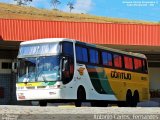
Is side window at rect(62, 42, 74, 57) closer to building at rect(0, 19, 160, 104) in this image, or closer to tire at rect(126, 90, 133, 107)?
tire at rect(126, 90, 133, 107)

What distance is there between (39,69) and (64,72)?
3.29 feet

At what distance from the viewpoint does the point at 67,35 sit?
99.2 ft

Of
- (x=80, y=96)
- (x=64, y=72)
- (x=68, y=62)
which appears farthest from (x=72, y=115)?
(x=80, y=96)

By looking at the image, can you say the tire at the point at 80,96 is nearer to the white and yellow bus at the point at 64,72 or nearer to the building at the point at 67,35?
the white and yellow bus at the point at 64,72

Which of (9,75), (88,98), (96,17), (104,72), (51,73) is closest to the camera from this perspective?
(51,73)

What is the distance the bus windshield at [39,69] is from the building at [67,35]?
9518mm

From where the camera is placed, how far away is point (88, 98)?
66.8ft

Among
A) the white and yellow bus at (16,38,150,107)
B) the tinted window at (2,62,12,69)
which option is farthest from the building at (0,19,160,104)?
the white and yellow bus at (16,38,150,107)

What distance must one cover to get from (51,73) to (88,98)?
2.53 meters

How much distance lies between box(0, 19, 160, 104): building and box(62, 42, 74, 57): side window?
10.2m

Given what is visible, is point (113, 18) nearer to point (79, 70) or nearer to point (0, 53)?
point (0, 53)

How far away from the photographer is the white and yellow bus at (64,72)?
18641 millimetres

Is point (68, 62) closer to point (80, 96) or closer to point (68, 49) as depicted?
point (68, 49)

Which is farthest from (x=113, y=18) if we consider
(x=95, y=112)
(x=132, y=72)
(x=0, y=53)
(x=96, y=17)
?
(x=95, y=112)
